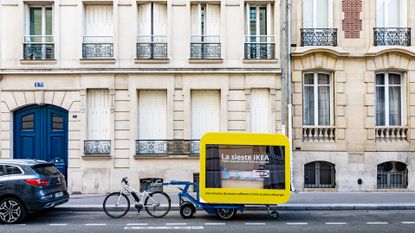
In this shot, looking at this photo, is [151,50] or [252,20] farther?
[252,20]

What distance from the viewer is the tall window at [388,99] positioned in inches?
664

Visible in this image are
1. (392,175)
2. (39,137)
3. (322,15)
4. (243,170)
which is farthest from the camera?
(322,15)

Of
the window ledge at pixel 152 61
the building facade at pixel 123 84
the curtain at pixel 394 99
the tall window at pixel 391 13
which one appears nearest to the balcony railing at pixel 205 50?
the building facade at pixel 123 84

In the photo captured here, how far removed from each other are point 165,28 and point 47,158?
6550mm

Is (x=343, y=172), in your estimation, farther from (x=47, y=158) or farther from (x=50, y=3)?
(x=50, y=3)

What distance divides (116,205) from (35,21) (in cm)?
875

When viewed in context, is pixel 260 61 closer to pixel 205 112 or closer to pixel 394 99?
pixel 205 112

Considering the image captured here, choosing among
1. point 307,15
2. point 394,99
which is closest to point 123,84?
point 307,15

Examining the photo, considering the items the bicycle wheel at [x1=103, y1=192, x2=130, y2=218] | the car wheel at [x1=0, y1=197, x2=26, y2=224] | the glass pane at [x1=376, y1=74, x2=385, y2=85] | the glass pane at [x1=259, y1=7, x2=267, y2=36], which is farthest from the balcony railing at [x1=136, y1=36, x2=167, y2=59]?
the glass pane at [x1=376, y1=74, x2=385, y2=85]

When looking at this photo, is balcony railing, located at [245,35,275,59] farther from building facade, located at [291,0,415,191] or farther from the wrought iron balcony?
the wrought iron balcony

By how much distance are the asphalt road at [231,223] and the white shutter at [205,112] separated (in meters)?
4.90

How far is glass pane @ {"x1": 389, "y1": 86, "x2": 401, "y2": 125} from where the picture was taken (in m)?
16.9

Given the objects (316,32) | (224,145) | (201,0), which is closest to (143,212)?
(224,145)

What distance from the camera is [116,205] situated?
11820 mm
